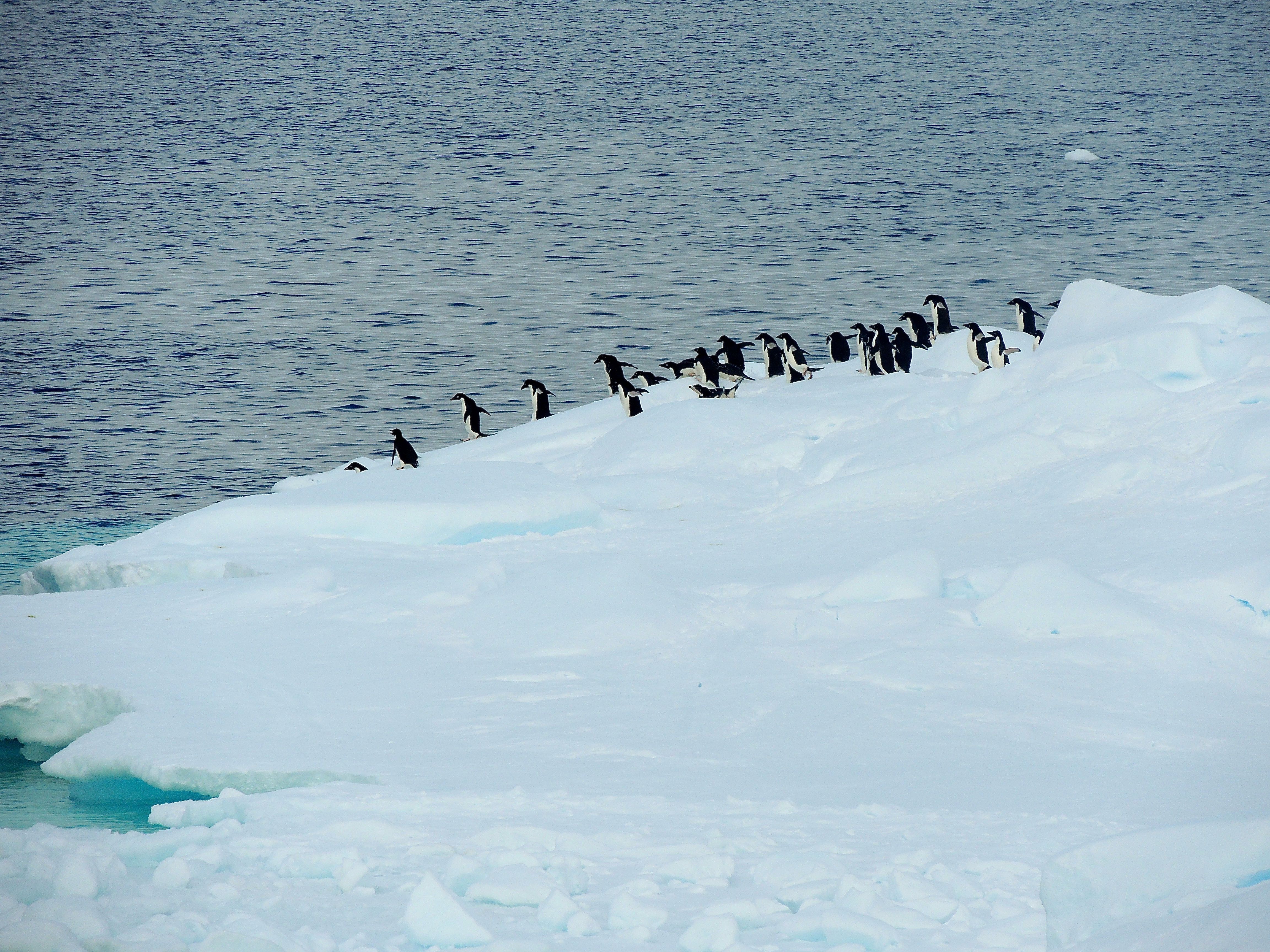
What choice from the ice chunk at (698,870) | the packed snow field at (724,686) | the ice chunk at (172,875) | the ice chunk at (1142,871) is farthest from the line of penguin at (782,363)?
the ice chunk at (1142,871)

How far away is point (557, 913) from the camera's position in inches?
192

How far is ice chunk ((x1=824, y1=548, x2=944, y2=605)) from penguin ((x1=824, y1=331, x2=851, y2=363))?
10.6 meters

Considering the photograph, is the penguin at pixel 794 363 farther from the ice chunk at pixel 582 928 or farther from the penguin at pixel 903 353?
the ice chunk at pixel 582 928

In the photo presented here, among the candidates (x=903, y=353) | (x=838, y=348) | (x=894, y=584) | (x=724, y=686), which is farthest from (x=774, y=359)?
(x=724, y=686)

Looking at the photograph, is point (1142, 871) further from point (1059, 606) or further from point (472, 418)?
point (472, 418)

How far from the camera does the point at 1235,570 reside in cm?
741

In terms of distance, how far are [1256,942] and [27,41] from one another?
236 ft

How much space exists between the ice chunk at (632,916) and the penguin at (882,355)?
1081cm

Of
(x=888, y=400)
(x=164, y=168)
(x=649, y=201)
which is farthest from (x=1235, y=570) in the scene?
(x=164, y=168)

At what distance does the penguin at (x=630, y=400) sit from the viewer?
15.1 meters

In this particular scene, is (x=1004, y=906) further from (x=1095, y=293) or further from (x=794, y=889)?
(x=1095, y=293)

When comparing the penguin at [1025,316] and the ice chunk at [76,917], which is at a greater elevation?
the penguin at [1025,316]

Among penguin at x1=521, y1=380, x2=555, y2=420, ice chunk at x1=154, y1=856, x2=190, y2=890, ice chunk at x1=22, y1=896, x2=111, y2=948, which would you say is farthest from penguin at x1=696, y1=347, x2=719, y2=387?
ice chunk at x1=22, y1=896, x2=111, y2=948

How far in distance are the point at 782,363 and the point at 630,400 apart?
3.23 meters
